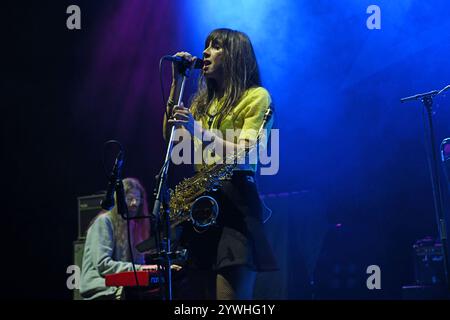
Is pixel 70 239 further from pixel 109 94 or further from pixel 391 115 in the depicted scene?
pixel 391 115

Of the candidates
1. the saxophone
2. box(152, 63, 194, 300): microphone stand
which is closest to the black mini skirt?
the saxophone

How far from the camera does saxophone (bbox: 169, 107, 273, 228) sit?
96.4 inches

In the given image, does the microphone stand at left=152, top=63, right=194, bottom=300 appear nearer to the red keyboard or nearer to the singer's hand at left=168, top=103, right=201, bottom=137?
the singer's hand at left=168, top=103, right=201, bottom=137

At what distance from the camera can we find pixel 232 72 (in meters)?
2.77

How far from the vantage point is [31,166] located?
598cm

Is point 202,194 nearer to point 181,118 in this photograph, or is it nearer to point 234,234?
point 234,234

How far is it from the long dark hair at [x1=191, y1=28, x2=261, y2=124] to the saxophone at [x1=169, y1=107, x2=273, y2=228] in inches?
8.3

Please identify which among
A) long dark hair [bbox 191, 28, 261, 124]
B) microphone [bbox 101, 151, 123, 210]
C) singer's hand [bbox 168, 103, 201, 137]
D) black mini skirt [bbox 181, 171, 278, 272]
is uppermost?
long dark hair [bbox 191, 28, 261, 124]

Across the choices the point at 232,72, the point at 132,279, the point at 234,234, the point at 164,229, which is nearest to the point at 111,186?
the point at 164,229

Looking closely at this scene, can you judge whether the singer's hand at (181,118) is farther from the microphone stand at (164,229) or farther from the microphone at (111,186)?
the microphone at (111,186)

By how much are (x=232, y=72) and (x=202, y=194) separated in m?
0.64

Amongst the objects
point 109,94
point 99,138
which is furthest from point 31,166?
point 109,94
